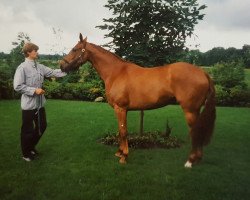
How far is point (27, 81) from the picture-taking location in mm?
7141

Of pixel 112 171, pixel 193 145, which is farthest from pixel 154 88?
pixel 112 171

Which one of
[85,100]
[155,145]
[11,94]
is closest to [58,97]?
[85,100]

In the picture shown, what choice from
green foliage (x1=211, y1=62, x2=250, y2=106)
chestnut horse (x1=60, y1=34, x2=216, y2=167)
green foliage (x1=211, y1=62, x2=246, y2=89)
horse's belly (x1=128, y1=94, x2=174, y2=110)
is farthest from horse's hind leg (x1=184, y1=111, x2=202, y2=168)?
green foliage (x1=211, y1=62, x2=246, y2=89)

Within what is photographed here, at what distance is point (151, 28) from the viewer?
8.73m

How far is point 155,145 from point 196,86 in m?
2.62

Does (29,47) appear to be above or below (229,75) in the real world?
above

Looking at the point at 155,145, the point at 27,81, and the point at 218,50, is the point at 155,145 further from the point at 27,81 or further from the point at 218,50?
the point at 27,81

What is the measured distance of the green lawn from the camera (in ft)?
18.2

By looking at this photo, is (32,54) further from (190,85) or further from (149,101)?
(190,85)

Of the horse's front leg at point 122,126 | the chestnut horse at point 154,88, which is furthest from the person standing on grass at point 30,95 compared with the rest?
the horse's front leg at point 122,126

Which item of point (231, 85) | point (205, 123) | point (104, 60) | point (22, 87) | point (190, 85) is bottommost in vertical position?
point (231, 85)

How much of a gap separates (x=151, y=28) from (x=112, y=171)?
12.6 feet

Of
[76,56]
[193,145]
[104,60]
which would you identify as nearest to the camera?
[193,145]

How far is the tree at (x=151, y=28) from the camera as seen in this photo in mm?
8516
